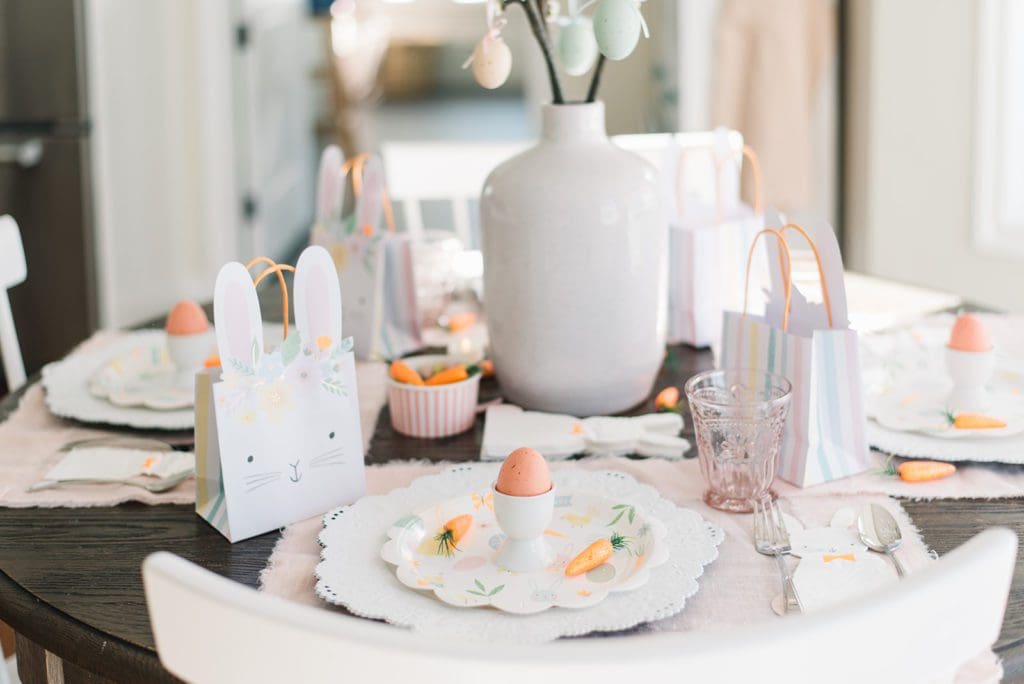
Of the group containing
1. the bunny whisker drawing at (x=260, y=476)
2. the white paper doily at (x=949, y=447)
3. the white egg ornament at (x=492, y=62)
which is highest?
the white egg ornament at (x=492, y=62)

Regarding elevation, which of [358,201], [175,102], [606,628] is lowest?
[606,628]

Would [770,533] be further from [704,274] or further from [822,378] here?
[704,274]

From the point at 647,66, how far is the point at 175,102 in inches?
63.5

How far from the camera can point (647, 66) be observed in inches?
150

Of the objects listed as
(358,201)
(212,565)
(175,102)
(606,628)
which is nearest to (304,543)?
(212,565)

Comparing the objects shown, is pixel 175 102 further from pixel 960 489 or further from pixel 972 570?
pixel 972 570

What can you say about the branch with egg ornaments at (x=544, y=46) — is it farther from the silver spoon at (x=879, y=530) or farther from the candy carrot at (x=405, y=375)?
the silver spoon at (x=879, y=530)

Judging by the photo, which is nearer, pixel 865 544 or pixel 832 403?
pixel 865 544

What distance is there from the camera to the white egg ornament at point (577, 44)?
4.55ft

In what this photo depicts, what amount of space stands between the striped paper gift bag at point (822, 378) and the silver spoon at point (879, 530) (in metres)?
0.11

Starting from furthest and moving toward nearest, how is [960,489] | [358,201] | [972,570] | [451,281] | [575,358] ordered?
[451,281], [358,201], [575,358], [960,489], [972,570]

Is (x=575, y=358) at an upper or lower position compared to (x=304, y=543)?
upper

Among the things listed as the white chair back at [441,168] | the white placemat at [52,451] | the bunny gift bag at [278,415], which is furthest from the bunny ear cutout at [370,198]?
the white chair back at [441,168]

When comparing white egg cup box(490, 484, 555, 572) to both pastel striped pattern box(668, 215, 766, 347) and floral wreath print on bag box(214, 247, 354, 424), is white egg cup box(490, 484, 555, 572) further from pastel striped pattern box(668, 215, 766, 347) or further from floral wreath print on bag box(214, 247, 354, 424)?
pastel striped pattern box(668, 215, 766, 347)
